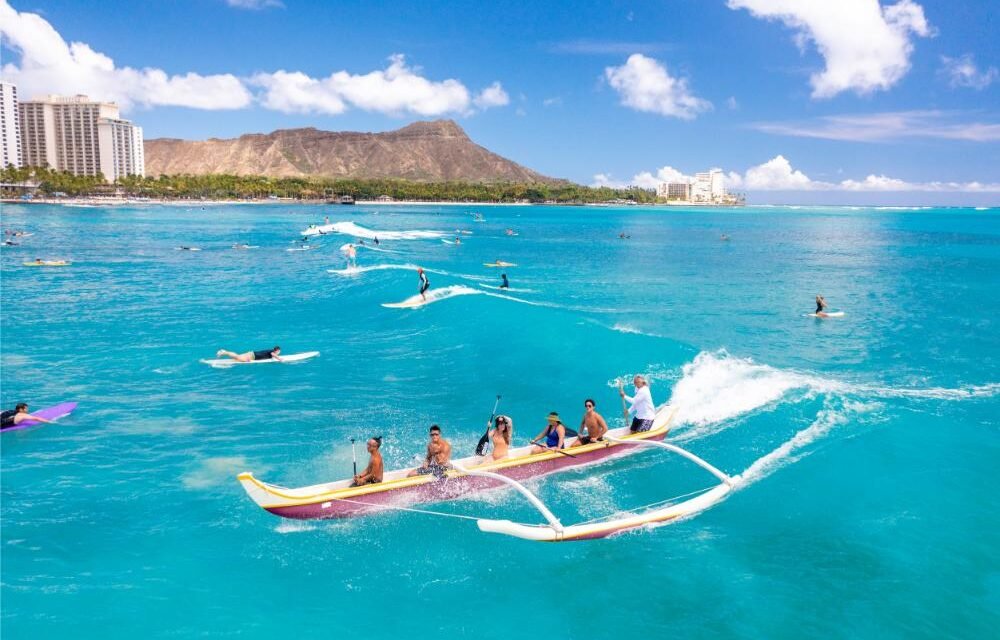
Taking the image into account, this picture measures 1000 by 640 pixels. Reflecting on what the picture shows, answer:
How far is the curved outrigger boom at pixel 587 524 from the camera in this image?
1173 centimetres

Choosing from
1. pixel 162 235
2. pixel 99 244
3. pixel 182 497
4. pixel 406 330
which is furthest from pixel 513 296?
pixel 162 235

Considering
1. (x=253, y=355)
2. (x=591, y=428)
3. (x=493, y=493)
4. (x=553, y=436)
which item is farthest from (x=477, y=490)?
(x=253, y=355)

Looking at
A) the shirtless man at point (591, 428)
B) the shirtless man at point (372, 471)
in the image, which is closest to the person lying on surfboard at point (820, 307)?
the shirtless man at point (591, 428)

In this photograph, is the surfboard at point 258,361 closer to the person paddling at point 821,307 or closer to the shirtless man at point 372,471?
the shirtless man at point 372,471

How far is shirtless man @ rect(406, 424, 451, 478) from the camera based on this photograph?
1312 cm

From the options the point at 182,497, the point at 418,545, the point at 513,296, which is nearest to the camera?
the point at 418,545

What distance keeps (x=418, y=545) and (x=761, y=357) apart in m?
18.5

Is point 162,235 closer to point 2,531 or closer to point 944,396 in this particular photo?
point 2,531

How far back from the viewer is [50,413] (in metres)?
17.8

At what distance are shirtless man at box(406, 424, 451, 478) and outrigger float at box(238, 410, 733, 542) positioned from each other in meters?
0.13

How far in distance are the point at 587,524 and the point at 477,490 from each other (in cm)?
260

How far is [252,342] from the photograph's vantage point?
27109 millimetres

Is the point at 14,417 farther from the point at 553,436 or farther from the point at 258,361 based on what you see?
the point at 553,436

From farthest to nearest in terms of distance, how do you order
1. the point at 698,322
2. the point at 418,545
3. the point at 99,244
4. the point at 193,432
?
1. the point at 99,244
2. the point at 698,322
3. the point at 193,432
4. the point at 418,545
